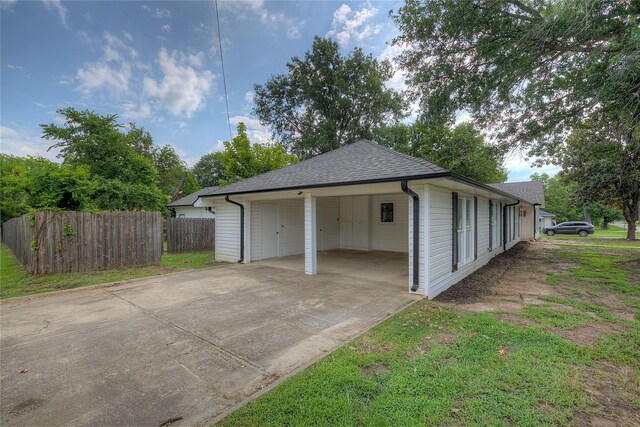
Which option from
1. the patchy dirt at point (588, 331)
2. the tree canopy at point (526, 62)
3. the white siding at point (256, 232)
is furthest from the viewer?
the white siding at point (256, 232)

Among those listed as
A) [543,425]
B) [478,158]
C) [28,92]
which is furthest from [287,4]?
[478,158]

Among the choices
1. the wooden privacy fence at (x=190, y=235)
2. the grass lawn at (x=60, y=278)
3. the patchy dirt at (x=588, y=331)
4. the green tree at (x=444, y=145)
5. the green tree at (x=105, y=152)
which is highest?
the green tree at (x=444, y=145)

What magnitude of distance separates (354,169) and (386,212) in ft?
18.1

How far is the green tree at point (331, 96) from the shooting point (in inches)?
876

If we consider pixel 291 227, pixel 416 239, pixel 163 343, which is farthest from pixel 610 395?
pixel 291 227

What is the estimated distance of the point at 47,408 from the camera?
234 cm

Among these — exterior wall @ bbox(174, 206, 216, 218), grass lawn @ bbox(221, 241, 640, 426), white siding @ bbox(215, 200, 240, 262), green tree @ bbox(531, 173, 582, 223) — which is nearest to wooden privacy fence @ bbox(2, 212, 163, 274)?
white siding @ bbox(215, 200, 240, 262)

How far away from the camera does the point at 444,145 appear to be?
78.1 feet

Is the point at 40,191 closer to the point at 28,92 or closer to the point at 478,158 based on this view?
the point at 28,92

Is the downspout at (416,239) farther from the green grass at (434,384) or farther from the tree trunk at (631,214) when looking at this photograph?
the tree trunk at (631,214)

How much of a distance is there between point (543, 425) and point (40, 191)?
38.1 feet

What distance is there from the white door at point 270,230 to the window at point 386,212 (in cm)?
462

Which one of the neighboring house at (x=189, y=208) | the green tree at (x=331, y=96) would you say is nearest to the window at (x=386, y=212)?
the green tree at (x=331, y=96)

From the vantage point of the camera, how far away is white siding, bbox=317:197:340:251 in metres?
12.5
